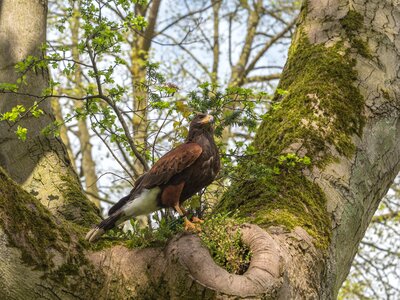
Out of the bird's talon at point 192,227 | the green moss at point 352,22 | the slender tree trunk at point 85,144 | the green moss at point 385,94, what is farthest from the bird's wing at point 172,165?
the slender tree trunk at point 85,144

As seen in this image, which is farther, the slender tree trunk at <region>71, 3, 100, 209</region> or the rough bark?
the slender tree trunk at <region>71, 3, 100, 209</region>

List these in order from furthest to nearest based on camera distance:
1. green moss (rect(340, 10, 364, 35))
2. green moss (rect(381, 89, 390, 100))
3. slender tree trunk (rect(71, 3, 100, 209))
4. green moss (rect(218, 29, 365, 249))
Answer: slender tree trunk (rect(71, 3, 100, 209)) < green moss (rect(340, 10, 364, 35)) < green moss (rect(381, 89, 390, 100)) < green moss (rect(218, 29, 365, 249))

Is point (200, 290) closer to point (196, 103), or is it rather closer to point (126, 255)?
point (126, 255)

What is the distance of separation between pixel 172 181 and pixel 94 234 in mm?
732

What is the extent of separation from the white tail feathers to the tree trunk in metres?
0.15

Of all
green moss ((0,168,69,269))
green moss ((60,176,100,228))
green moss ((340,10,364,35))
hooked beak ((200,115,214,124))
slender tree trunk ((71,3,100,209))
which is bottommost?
green moss ((0,168,69,269))

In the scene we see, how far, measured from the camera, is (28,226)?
317 centimetres

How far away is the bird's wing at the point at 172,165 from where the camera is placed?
4.14 metres

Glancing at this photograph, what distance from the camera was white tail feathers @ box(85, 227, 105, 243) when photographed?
142 inches

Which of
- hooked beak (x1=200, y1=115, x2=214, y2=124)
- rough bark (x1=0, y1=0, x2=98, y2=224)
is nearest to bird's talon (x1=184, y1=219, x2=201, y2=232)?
hooked beak (x1=200, y1=115, x2=214, y2=124)

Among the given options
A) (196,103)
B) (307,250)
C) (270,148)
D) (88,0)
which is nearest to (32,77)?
(88,0)

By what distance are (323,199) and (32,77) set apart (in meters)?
2.91

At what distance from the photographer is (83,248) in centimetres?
343

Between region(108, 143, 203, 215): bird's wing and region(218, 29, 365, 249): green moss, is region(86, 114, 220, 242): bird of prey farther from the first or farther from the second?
region(218, 29, 365, 249): green moss
